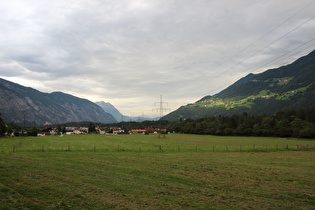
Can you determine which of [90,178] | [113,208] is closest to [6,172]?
[90,178]

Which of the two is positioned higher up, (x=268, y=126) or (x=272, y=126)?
(x=268, y=126)

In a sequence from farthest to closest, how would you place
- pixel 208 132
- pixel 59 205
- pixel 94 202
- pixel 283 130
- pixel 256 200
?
pixel 208 132
pixel 283 130
pixel 256 200
pixel 94 202
pixel 59 205

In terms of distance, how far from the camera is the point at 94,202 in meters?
12.2

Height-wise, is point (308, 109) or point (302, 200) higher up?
point (308, 109)

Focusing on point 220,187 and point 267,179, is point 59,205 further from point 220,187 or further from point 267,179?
point 267,179

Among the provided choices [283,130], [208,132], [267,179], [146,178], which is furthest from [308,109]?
[146,178]

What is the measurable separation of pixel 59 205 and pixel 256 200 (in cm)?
1172

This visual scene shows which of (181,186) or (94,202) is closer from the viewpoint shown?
(94,202)

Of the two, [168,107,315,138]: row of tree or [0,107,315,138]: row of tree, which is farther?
[0,107,315,138]: row of tree

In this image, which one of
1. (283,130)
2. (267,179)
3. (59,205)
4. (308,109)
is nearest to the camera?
(59,205)

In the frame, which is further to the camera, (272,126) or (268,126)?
(272,126)

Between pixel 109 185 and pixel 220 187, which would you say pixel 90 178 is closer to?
pixel 109 185

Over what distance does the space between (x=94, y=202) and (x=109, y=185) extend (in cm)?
409

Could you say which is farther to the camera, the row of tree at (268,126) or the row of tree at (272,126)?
the row of tree at (268,126)
